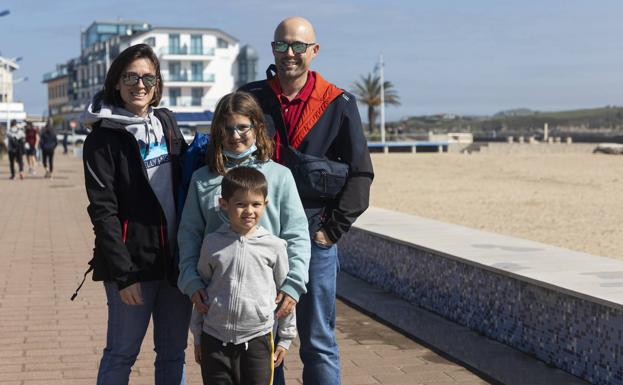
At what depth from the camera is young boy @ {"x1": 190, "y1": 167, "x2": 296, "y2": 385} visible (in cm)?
340

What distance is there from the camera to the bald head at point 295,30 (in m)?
3.81

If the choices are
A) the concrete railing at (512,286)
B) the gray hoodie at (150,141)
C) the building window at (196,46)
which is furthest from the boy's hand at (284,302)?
the building window at (196,46)

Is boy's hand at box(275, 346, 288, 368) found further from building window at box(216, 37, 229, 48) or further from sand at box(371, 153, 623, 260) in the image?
building window at box(216, 37, 229, 48)

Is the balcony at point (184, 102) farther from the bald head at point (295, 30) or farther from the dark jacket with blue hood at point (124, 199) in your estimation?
the dark jacket with blue hood at point (124, 199)

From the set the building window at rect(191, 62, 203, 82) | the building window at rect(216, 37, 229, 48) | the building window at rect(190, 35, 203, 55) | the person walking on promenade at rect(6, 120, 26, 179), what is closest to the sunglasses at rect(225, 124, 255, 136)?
the person walking on promenade at rect(6, 120, 26, 179)

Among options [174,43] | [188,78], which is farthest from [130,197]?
[174,43]

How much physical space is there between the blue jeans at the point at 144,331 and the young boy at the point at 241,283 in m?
0.27

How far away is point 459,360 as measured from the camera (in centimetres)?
554

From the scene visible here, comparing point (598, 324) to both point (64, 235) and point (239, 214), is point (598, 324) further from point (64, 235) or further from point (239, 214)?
point (64, 235)

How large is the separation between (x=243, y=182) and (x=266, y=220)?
23 centimetres

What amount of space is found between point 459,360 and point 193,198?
8.43 ft

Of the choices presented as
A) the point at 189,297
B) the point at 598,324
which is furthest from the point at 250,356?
the point at 598,324

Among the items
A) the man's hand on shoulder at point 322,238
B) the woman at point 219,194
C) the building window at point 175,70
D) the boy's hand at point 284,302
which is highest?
the building window at point 175,70

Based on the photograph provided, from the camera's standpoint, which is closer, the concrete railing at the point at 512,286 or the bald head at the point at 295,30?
the bald head at the point at 295,30
